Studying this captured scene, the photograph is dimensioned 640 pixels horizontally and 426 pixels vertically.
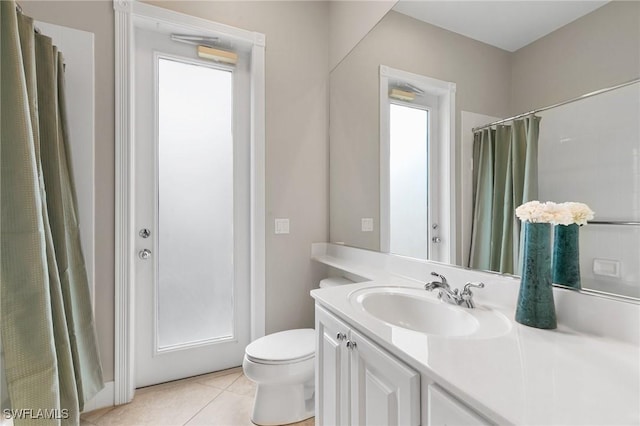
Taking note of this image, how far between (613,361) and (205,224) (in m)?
1.99

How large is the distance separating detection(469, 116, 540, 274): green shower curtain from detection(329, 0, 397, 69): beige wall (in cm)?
107

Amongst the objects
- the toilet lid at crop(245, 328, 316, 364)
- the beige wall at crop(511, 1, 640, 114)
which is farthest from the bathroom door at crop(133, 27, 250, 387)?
the beige wall at crop(511, 1, 640, 114)

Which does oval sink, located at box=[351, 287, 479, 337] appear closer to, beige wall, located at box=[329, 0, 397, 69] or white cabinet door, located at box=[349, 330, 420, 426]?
white cabinet door, located at box=[349, 330, 420, 426]

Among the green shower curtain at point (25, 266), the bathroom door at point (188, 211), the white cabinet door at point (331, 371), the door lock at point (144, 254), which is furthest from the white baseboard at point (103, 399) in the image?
the white cabinet door at point (331, 371)

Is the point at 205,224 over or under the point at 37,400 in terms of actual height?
over

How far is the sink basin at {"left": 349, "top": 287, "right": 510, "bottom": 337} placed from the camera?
2.93 feet

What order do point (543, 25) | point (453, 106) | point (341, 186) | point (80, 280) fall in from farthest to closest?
point (341, 186) → point (80, 280) → point (453, 106) → point (543, 25)

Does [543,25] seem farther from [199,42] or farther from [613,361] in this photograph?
[199,42]

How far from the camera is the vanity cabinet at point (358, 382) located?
71cm

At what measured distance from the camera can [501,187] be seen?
→ 102cm

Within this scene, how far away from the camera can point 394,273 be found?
5.01 feet

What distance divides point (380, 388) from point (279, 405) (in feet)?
3.08

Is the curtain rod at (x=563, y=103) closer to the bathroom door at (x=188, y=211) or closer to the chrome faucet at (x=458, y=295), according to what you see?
the chrome faucet at (x=458, y=295)

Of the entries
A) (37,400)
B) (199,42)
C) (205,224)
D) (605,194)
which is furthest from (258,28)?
(37,400)
